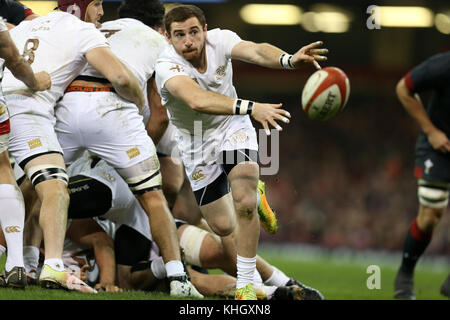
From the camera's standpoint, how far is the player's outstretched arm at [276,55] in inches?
191

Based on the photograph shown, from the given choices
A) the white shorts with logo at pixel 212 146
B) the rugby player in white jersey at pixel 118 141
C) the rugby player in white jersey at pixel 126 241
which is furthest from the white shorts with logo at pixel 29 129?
the white shorts with logo at pixel 212 146

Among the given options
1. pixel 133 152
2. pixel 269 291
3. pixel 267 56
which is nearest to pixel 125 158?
pixel 133 152

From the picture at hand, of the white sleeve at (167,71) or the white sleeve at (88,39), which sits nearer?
the white sleeve at (167,71)

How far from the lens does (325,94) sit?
4.96 m

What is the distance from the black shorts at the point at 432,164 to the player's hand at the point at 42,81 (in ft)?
11.5

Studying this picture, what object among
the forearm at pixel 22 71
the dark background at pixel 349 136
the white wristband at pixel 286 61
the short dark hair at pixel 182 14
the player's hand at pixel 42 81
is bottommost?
the dark background at pixel 349 136

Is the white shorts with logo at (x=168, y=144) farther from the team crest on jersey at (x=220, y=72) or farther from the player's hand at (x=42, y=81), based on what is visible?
the player's hand at (x=42, y=81)

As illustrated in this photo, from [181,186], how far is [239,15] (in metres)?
11.8

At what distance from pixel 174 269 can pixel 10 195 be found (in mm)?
1281

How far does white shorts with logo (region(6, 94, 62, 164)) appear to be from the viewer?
522cm

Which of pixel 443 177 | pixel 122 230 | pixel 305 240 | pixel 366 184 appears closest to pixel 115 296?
pixel 122 230

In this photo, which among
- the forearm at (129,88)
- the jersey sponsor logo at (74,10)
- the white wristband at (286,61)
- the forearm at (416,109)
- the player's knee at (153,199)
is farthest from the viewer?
the forearm at (416,109)

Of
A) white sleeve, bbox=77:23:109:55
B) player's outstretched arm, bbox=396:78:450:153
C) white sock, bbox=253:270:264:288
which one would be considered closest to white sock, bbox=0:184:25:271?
white sleeve, bbox=77:23:109:55
